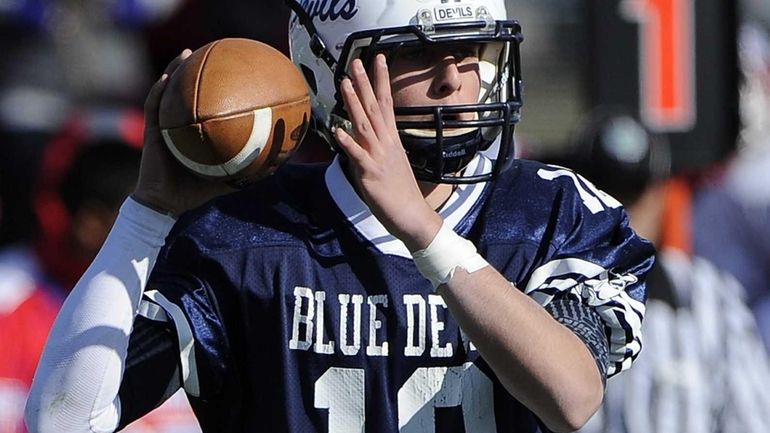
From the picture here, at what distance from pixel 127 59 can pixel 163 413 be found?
5.95ft

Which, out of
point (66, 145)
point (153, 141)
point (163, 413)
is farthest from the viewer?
point (66, 145)

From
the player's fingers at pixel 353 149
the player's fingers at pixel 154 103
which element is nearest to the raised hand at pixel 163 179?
the player's fingers at pixel 154 103

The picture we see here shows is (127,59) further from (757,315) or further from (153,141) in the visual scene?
(153,141)

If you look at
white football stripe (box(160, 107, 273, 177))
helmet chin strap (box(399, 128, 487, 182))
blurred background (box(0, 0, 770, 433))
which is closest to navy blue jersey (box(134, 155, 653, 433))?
helmet chin strap (box(399, 128, 487, 182))

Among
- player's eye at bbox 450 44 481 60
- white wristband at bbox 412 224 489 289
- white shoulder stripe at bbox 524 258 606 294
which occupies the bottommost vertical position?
white shoulder stripe at bbox 524 258 606 294

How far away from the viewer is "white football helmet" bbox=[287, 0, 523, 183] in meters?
2.79

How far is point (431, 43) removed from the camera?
279cm

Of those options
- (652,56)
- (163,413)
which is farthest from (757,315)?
(163,413)

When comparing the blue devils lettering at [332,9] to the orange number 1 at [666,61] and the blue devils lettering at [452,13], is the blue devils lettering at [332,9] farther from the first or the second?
the orange number 1 at [666,61]

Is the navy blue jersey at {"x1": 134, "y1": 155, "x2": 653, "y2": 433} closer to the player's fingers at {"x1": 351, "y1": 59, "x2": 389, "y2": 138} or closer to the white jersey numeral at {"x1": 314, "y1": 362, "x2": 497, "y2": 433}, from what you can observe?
the white jersey numeral at {"x1": 314, "y1": 362, "x2": 497, "y2": 433}

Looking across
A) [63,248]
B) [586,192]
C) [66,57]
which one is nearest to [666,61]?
[66,57]

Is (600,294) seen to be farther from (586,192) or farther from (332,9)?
(332,9)

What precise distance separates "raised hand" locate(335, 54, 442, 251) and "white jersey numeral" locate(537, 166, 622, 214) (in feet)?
1.46

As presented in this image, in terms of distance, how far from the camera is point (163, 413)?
473cm
